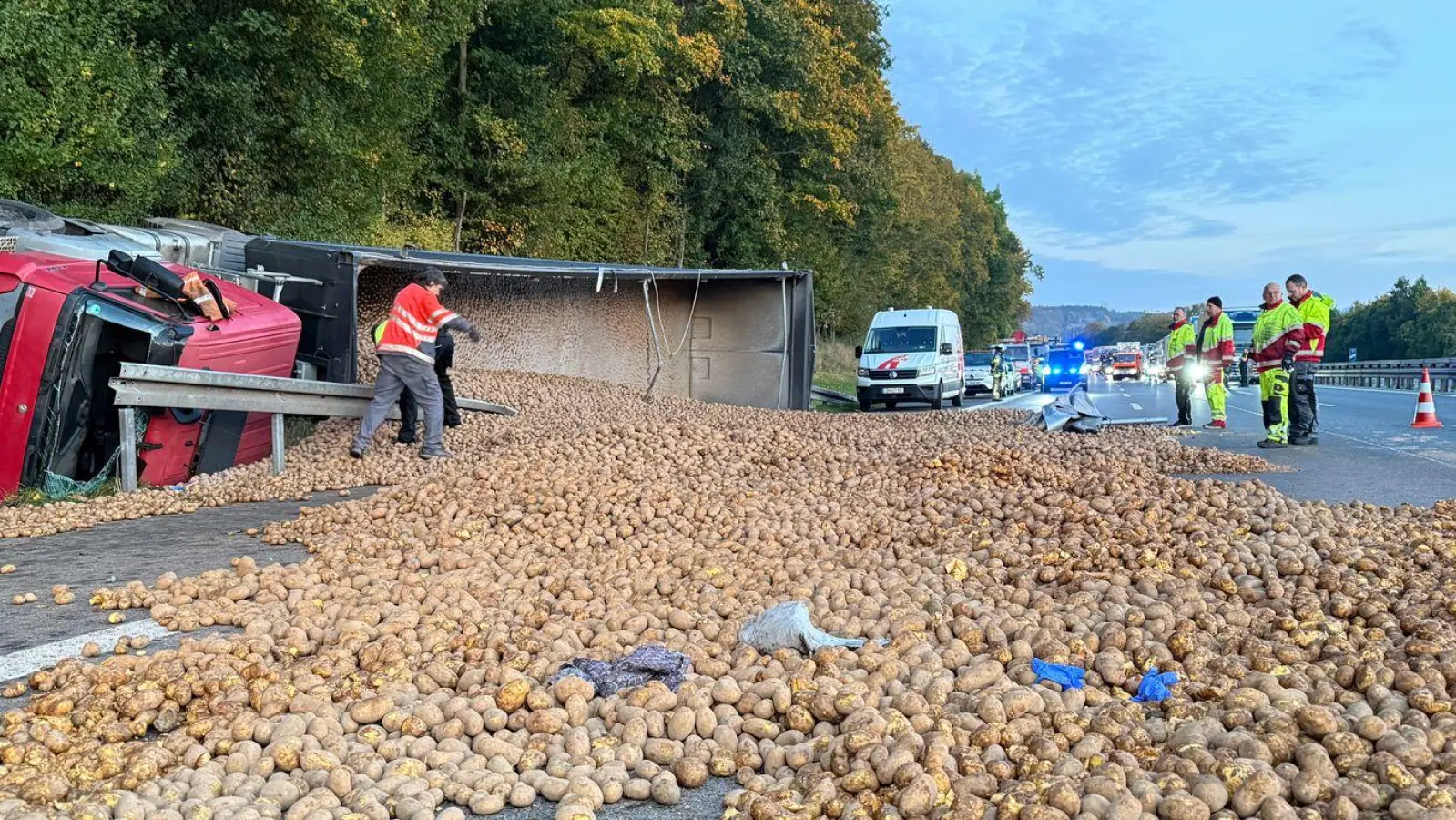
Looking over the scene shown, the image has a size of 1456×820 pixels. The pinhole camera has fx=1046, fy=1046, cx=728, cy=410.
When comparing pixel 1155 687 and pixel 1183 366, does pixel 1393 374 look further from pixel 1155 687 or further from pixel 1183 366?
pixel 1155 687

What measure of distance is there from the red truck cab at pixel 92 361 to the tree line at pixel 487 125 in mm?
4229

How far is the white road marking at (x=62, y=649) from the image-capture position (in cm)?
422

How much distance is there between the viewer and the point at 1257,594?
4.76 m

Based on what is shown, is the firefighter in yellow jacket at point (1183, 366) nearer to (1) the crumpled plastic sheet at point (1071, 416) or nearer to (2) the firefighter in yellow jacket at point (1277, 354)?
(1) the crumpled plastic sheet at point (1071, 416)

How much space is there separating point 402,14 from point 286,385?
928 cm

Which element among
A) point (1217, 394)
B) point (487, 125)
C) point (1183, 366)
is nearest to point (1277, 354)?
point (1217, 394)

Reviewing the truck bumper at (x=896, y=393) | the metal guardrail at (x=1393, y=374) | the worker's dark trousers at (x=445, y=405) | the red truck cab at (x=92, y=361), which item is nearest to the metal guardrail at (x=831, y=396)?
the truck bumper at (x=896, y=393)

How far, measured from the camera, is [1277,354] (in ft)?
39.9

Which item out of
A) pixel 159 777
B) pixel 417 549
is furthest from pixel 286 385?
pixel 159 777

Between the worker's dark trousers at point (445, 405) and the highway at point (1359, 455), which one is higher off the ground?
the worker's dark trousers at point (445, 405)

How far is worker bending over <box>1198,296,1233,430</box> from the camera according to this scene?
45.9ft

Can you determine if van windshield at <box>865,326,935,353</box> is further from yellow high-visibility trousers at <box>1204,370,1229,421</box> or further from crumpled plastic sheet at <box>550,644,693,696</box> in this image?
crumpled plastic sheet at <box>550,644,693,696</box>

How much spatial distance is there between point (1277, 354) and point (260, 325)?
11.0 meters

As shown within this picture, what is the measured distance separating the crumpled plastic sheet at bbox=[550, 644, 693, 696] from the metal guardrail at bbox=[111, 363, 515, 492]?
549 centimetres
